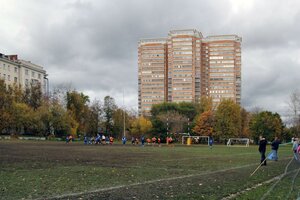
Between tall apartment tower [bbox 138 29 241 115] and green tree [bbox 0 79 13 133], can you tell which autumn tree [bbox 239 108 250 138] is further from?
green tree [bbox 0 79 13 133]

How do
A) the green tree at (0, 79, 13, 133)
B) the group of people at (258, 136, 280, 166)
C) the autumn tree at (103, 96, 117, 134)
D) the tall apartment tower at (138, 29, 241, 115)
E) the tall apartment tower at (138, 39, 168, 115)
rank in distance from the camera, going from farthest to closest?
the tall apartment tower at (138, 39, 168, 115), the tall apartment tower at (138, 29, 241, 115), the autumn tree at (103, 96, 117, 134), the green tree at (0, 79, 13, 133), the group of people at (258, 136, 280, 166)

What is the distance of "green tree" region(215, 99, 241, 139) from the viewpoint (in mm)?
97056

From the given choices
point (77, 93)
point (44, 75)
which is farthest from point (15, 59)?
point (77, 93)

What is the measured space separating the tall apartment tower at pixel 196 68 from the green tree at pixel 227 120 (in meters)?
58.2

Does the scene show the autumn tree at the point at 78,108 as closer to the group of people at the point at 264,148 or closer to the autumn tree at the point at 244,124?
the autumn tree at the point at 244,124

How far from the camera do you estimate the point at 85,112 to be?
104 metres

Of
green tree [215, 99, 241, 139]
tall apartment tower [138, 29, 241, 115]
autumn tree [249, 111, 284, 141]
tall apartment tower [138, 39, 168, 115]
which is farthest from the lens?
tall apartment tower [138, 39, 168, 115]

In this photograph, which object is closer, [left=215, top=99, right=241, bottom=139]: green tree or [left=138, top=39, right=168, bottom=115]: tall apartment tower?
[left=215, top=99, right=241, bottom=139]: green tree

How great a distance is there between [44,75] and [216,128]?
71.4 meters

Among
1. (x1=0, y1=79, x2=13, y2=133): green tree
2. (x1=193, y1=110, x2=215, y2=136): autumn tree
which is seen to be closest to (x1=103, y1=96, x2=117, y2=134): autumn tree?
(x1=193, y1=110, x2=215, y2=136): autumn tree

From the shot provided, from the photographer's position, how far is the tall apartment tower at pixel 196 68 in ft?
520

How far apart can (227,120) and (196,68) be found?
64.9m

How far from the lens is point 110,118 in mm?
114062

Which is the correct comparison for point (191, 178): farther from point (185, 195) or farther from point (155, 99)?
point (155, 99)
